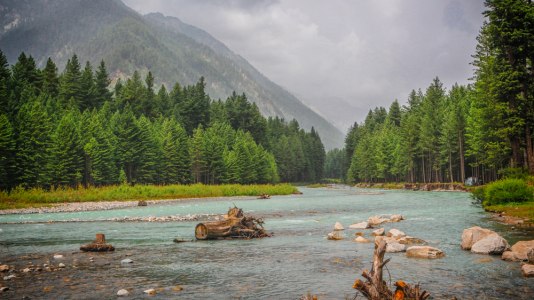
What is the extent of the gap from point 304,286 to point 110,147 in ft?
237

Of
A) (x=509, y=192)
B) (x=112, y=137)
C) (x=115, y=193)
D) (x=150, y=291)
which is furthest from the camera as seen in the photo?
(x=112, y=137)

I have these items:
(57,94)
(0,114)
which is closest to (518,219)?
(0,114)

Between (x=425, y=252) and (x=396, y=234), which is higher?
(x=425, y=252)

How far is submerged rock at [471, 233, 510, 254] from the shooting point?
502 inches

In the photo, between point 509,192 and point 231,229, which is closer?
point 231,229

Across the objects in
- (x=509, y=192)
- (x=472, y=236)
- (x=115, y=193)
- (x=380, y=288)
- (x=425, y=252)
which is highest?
(x=509, y=192)

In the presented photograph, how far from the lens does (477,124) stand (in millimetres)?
59469

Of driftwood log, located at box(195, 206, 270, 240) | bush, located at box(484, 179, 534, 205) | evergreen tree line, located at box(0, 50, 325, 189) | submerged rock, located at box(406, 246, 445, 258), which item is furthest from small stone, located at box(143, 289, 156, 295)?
evergreen tree line, located at box(0, 50, 325, 189)

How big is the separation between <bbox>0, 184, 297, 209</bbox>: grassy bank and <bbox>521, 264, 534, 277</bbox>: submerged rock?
141ft

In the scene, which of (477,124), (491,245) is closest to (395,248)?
(491,245)

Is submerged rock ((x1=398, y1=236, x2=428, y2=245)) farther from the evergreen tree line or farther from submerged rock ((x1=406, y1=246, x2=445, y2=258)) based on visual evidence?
the evergreen tree line

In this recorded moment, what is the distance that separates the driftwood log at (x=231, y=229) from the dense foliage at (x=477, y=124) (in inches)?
1154

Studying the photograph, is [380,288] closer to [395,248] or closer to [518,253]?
[395,248]

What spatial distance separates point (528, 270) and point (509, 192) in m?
20.7
